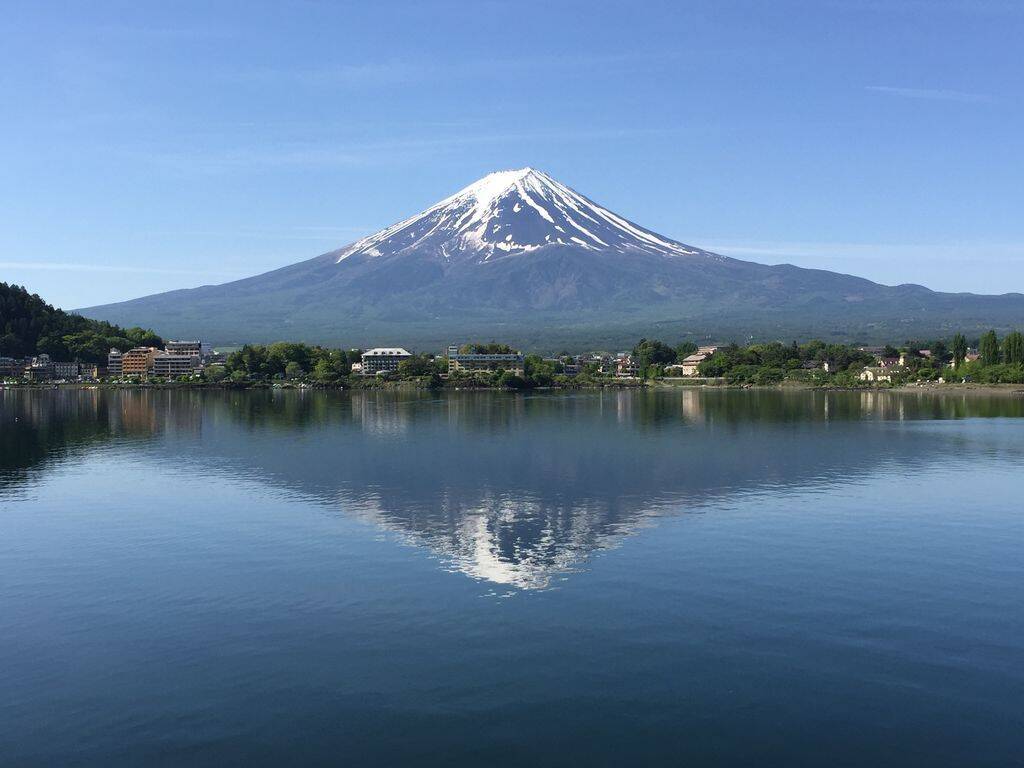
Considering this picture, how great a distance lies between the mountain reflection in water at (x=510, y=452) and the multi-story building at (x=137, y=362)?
Result: 37.3 metres

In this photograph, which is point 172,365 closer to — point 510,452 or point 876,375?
point 876,375

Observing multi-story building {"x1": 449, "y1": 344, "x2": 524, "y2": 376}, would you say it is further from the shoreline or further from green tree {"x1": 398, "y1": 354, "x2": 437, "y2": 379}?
the shoreline

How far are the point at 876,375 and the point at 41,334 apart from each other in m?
92.8

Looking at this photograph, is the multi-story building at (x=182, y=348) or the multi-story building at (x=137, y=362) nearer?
the multi-story building at (x=137, y=362)

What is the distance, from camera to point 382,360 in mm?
106438

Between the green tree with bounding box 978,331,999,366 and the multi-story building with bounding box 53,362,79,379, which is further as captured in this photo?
the multi-story building with bounding box 53,362,79,379

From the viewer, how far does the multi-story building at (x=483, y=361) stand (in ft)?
329

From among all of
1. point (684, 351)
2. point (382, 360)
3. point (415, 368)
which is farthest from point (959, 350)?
point (382, 360)

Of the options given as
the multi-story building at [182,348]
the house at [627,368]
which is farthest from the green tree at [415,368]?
the multi-story building at [182,348]

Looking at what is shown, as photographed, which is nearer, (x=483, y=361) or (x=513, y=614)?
(x=513, y=614)

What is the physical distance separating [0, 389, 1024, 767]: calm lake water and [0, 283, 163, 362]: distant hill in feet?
274

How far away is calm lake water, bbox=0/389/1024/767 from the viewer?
9.02 meters

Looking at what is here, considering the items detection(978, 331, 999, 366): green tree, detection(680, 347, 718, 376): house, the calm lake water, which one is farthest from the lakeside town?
the calm lake water

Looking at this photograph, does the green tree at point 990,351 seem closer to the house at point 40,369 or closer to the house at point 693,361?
the house at point 693,361
